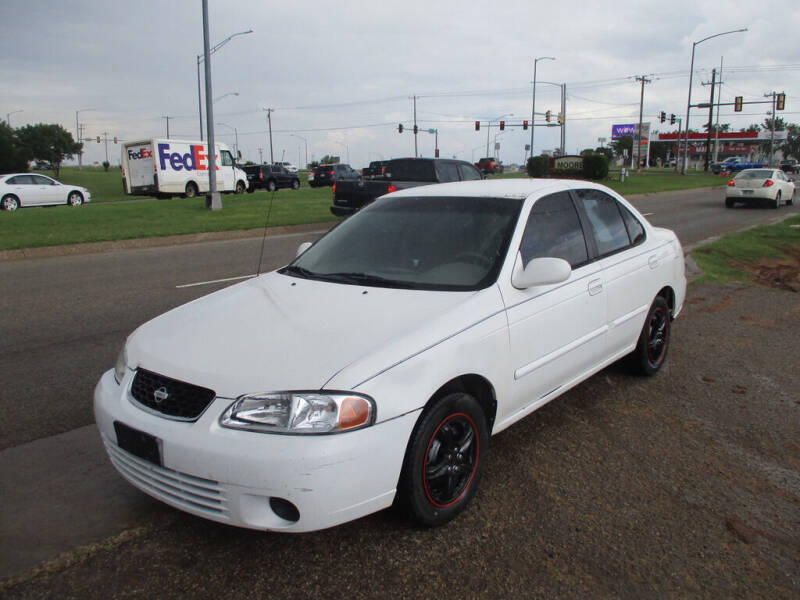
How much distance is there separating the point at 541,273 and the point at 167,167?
28028 millimetres

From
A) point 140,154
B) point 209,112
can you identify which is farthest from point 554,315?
point 140,154

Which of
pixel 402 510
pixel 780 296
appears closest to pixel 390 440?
pixel 402 510

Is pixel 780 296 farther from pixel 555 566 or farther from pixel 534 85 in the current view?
pixel 534 85

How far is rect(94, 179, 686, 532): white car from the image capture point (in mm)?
2547

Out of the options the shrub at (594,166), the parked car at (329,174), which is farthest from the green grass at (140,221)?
the shrub at (594,166)

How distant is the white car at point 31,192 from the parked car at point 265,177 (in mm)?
11364

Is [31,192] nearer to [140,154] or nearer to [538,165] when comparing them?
[140,154]

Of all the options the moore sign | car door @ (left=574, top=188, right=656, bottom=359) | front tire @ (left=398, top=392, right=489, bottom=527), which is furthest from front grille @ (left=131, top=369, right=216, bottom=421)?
the moore sign

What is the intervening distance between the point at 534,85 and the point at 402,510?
61.5 meters

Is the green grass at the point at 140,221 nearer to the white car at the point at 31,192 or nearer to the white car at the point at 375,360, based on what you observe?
the white car at the point at 31,192

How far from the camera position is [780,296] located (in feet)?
26.7

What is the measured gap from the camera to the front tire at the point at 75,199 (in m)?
27.4

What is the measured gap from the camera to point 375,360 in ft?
8.75

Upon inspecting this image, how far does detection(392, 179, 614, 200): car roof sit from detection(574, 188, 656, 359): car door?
0.22m
